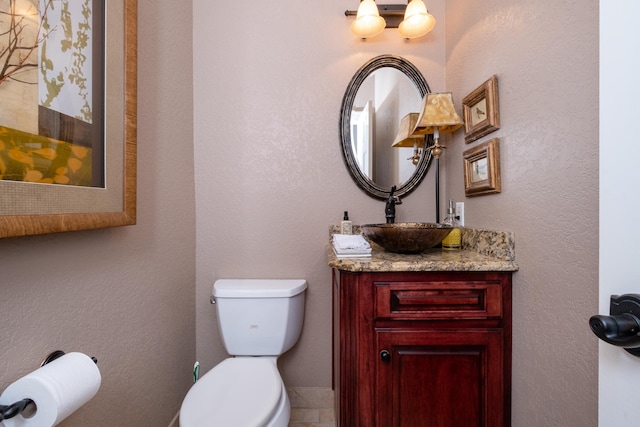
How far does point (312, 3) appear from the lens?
5.23 feet

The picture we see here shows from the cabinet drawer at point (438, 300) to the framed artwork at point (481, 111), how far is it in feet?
2.00

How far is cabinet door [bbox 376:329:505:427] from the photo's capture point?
0.97 m

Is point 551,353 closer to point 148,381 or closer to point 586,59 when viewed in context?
point 586,59

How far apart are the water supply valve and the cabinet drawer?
61 cm

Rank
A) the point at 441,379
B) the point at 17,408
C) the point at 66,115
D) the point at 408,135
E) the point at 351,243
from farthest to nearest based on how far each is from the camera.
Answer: the point at 408,135, the point at 351,243, the point at 441,379, the point at 66,115, the point at 17,408

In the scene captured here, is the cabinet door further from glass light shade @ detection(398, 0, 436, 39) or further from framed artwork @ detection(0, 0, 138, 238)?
glass light shade @ detection(398, 0, 436, 39)

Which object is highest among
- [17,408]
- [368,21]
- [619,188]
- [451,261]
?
[368,21]

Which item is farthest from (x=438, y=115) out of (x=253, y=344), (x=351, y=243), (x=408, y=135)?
(x=253, y=344)

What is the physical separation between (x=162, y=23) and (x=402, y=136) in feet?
4.17

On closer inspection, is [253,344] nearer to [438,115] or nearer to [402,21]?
[438,115]

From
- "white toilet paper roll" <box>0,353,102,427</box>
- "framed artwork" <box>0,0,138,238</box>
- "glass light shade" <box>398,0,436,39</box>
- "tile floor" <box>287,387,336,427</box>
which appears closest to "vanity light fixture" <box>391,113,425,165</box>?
"glass light shade" <box>398,0,436,39</box>

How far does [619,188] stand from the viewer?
0.40 m

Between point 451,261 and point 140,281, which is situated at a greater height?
point 451,261

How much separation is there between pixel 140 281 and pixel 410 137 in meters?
1.41
